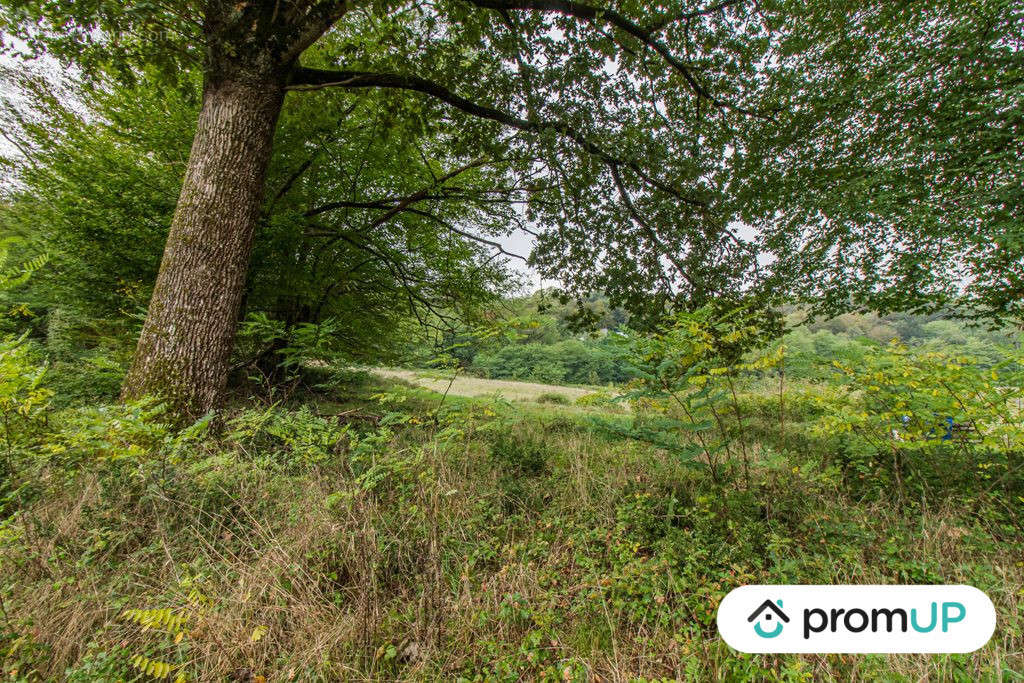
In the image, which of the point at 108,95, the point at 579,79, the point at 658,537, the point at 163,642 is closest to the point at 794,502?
the point at 658,537

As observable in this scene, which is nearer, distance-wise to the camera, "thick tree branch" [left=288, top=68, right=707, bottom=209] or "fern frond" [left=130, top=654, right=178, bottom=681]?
"fern frond" [left=130, top=654, right=178, bottom=681]

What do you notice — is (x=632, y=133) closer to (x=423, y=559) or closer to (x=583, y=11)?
(x=583, y=11)

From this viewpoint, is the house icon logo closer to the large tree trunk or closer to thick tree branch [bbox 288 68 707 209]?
the large tree trunk

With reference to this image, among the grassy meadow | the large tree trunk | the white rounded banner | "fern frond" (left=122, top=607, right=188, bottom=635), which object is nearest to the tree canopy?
the large tree trunk

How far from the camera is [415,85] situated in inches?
182

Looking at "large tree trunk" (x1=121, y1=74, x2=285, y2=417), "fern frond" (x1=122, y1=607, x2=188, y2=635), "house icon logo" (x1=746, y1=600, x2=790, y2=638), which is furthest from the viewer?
"large tree trunk" (x1=121, y1=74, x2=285, y2=417)

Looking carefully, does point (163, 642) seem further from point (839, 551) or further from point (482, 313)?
point (482, 313)

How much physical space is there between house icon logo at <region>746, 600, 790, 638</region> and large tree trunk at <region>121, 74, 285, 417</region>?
4.61 metres

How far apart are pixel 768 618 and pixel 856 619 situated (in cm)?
43

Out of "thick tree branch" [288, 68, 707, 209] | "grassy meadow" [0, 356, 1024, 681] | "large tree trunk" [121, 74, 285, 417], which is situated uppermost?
"thick tree branch" [288, 68, 707, 209]

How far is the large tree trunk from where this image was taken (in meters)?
3.40

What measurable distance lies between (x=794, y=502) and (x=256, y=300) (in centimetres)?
867

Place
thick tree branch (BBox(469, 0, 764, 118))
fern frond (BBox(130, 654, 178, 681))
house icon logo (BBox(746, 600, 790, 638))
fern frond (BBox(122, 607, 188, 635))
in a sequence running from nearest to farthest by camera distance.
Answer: fern frond (BBox(130, 654, 178, 681)) → fern frond (BBox(122, 607, 188, 635)) → house icon logo (BBox(746, 600, 790, 638)) → thick tree branch (BBox(469, 0, 764, 118))

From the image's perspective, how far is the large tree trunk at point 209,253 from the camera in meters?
3.40
